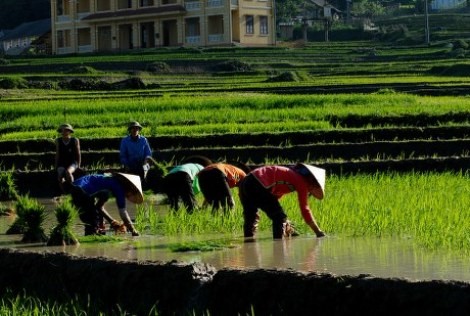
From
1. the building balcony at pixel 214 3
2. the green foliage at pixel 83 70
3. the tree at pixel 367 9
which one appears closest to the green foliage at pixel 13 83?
the green foliage at pixel 83 70

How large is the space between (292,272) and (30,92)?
28.6m

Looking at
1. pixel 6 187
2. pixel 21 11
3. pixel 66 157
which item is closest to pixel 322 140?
pixel 6 187

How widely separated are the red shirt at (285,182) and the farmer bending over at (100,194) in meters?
1.44

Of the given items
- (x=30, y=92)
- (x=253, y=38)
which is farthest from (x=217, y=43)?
(x=30, y=92)

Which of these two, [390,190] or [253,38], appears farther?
[253,38]

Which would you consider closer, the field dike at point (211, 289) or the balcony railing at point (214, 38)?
the field dike at point (211, 289)

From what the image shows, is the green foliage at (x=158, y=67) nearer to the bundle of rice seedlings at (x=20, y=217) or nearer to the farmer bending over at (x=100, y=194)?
the bundle of rice seedlings at (x=20, y=217)

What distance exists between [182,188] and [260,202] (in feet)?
6.72

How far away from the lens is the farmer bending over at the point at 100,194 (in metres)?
10.8

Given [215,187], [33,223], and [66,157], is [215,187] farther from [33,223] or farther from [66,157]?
[66,157]

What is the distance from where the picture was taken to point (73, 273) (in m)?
8.00

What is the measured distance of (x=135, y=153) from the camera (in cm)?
1384

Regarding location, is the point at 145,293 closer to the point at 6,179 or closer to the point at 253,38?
the point at 6,179

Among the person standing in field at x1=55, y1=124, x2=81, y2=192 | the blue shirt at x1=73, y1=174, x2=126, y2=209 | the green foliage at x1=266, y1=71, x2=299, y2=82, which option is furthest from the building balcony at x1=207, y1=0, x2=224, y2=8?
the blue shirt at x1=73, y1=174, x2=126, y2=209
